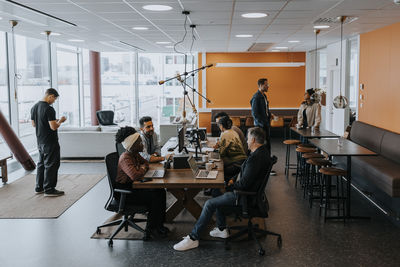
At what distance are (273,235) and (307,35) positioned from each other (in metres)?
5.60

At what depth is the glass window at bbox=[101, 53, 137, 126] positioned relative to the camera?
48.1 ft

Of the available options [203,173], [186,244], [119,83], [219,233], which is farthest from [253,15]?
[119,83]

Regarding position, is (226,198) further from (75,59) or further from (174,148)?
(75,59)

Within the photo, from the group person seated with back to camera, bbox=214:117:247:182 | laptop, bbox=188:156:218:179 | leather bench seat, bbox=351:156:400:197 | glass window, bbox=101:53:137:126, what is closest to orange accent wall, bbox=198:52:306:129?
glass window, bbox=101:53:137:126

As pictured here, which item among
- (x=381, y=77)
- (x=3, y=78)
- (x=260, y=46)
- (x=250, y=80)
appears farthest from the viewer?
(x=250, y=80)

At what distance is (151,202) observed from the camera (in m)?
4.70

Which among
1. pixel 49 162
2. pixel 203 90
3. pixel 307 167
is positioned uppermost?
pixel 203 90

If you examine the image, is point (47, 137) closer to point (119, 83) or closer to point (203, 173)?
point (203, 173)

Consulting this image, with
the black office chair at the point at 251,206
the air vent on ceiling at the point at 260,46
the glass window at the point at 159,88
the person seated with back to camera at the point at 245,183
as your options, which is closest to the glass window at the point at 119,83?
the glass window at the point at 159,88

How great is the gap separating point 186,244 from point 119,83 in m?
11.1

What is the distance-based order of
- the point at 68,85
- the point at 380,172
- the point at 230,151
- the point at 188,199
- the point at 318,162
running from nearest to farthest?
the point at 188,199, the point at 380,172, the point at 230,151, the point at 318,162, the point at 68,85

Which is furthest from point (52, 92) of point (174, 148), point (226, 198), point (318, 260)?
point (318, 260)

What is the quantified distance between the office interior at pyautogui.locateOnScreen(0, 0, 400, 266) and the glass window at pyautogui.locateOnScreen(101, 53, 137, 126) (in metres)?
0.04

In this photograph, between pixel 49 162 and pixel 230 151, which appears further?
pixel 49 162
